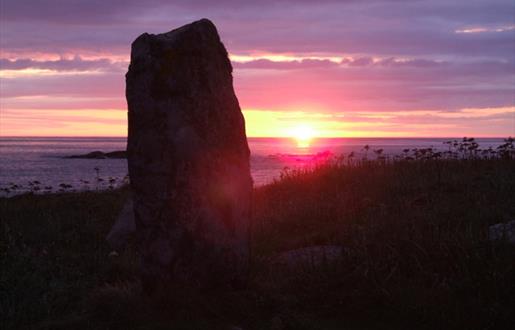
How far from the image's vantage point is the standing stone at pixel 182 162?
639cm

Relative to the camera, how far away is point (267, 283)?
23.4 ft

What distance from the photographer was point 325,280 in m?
6.92

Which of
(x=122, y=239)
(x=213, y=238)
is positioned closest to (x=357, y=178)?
(x=122, y=239)

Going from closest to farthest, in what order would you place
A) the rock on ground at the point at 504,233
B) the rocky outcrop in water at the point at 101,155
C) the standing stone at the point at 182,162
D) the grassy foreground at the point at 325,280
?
the grassy foreground at the point at 325,280 → the standing stone at the point at 182,162 → the rock on ground at the point at 504,233 → the rocky outcrop in water at the point at 101,155

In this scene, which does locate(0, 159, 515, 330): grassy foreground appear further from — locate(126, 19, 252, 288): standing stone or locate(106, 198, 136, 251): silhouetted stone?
locate(126, 19, 252, 288): standing stone

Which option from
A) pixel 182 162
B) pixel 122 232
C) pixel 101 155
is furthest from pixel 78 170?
pixel 182 162

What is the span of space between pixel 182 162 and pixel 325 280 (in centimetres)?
222

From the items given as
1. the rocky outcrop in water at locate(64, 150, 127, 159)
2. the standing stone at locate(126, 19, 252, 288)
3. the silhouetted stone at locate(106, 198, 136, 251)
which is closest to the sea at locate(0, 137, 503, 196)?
the rocky outcrop in water at locate(64, 150, 127, 159)

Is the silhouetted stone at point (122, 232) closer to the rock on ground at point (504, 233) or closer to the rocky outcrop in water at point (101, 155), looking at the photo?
the rock on ground at point (504, 233)

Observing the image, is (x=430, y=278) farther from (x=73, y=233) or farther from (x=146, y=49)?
(x=73, y=233)

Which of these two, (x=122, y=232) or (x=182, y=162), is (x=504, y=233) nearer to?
(x=182, y=162)

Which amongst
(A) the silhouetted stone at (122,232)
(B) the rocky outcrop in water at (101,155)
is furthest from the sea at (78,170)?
(A) the silhouetted stone at (122,232)

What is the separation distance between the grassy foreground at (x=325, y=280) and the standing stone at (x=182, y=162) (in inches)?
15.6

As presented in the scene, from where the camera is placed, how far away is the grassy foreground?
5992 mm
